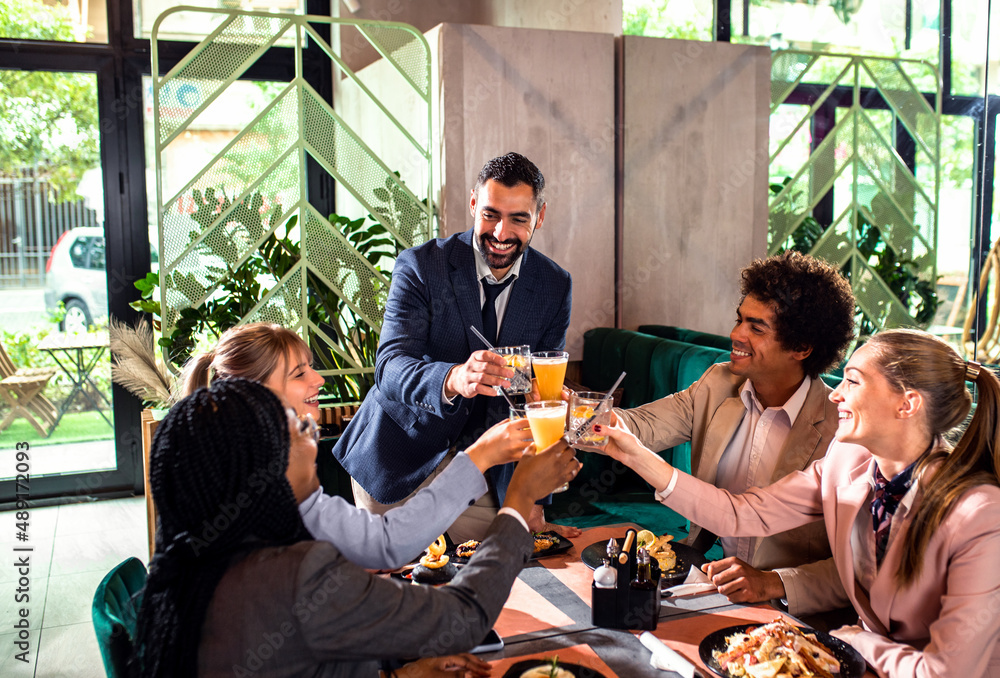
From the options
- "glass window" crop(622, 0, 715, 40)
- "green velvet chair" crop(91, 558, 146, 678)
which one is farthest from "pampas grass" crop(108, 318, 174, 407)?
"glass window" crop(622, 0, 715, 40)

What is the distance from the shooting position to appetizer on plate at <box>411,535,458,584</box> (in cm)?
173

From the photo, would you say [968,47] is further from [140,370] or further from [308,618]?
[140,370]

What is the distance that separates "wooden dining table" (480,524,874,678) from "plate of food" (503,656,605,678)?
0.6 inches

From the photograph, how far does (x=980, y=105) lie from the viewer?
10.9 feet

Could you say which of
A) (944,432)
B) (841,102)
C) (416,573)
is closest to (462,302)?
(416,573)

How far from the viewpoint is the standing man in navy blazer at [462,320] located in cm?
232

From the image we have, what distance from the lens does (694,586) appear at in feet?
5.60

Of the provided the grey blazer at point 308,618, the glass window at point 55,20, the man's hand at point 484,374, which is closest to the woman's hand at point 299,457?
the grey blazer at point 308,618

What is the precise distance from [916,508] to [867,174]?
2.68 meters

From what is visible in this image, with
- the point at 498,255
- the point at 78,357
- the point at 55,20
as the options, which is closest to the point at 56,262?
the point at 78,357

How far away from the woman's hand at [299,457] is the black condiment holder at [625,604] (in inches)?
22.5

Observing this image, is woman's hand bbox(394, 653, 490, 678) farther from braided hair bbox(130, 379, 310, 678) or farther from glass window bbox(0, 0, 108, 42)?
glass window bbox(0, 0, 108, 42)

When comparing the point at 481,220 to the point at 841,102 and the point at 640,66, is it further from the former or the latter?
the point at 841,102

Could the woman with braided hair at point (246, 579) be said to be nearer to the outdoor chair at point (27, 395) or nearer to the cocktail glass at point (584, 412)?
the cocktail glass at point (584, 412)
